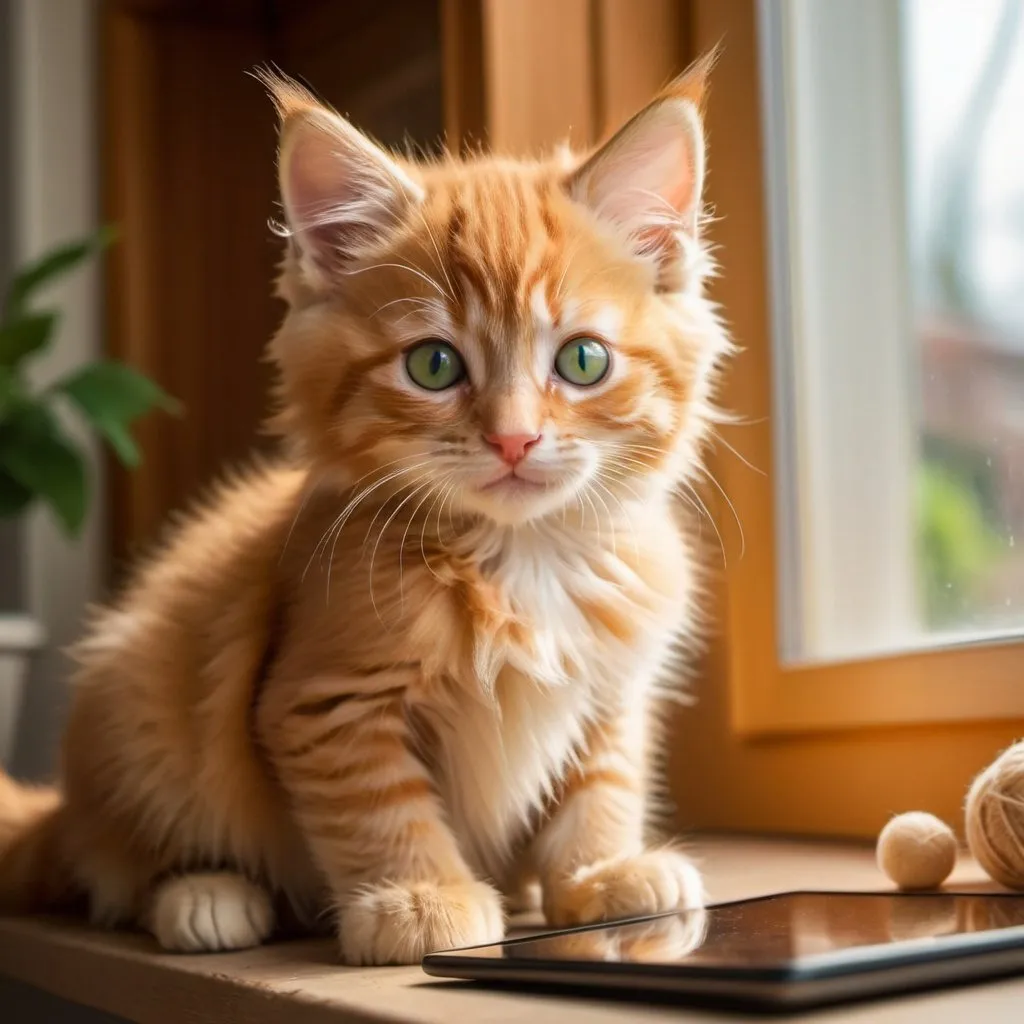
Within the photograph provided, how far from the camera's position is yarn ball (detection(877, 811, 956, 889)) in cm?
98

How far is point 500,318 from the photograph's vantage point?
0.97 m

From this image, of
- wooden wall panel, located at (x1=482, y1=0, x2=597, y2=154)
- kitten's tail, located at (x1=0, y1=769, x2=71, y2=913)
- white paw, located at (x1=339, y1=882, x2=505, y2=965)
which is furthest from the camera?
wooden wall panel, located at (x1=482, y1=0, x2=597, y2=154)

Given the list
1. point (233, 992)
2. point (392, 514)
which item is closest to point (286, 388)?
point (392, 514)

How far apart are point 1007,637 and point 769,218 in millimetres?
550

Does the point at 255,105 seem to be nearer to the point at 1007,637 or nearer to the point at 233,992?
the point at 1007,637

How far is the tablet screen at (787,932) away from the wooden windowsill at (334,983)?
0.10 ft

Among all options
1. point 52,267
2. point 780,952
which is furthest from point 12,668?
point 780,952

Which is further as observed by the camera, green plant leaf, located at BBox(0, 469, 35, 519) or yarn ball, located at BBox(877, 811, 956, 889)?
green plant leaf, located at BBox(0, 469, 35, 519)

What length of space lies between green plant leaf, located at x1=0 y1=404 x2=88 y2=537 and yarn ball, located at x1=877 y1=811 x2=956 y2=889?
1.25 meters

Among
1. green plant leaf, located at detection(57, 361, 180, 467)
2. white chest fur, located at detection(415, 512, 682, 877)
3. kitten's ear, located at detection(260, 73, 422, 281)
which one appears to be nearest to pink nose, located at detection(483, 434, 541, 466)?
white chest fur, located at detection(415, 512, 682, 877)

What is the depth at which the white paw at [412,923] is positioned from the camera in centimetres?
88

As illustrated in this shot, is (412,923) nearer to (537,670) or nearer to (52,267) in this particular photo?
(537,670)

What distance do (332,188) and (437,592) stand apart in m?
0.33

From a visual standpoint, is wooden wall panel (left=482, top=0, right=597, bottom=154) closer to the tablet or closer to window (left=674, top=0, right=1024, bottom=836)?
window (left=674, top=0, right=1024, bottom=836)
